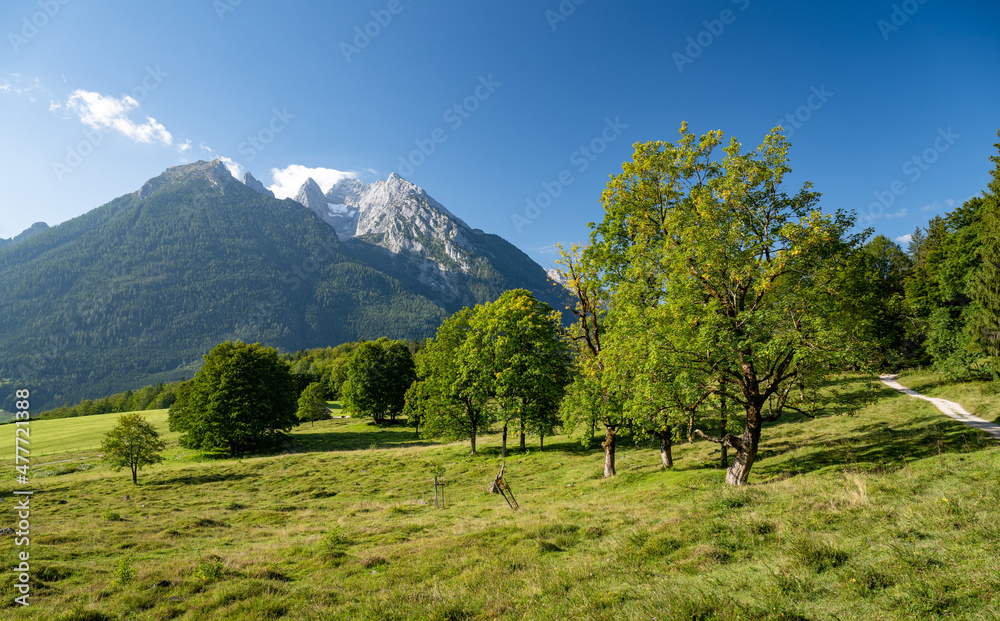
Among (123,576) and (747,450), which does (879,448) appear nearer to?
(747,450)

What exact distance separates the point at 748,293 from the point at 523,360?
19.0m

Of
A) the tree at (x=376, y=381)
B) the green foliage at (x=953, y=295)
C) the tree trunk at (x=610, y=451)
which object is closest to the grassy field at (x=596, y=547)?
the tree trunk at (x=610, y=451)

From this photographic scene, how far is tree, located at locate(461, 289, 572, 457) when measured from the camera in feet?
109

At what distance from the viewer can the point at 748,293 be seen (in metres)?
17.2

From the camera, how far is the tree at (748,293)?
1416cm

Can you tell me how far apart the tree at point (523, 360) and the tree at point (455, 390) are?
1.15 metres

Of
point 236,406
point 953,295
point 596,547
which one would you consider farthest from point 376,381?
point 953,295

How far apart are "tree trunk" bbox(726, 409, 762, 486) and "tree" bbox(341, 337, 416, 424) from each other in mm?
56445

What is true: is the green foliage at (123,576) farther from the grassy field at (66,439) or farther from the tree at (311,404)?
the tree at (311,404)

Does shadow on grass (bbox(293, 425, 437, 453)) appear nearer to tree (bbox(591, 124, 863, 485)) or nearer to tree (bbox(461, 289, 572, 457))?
tree (bbox(461, 289, 572, 457))

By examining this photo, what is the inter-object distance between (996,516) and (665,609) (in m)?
7.65

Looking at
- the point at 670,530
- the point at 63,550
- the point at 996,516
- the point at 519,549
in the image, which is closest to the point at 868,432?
the point at 996,516

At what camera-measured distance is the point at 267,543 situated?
1594 centimetres

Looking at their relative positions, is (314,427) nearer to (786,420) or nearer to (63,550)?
(63,550)
